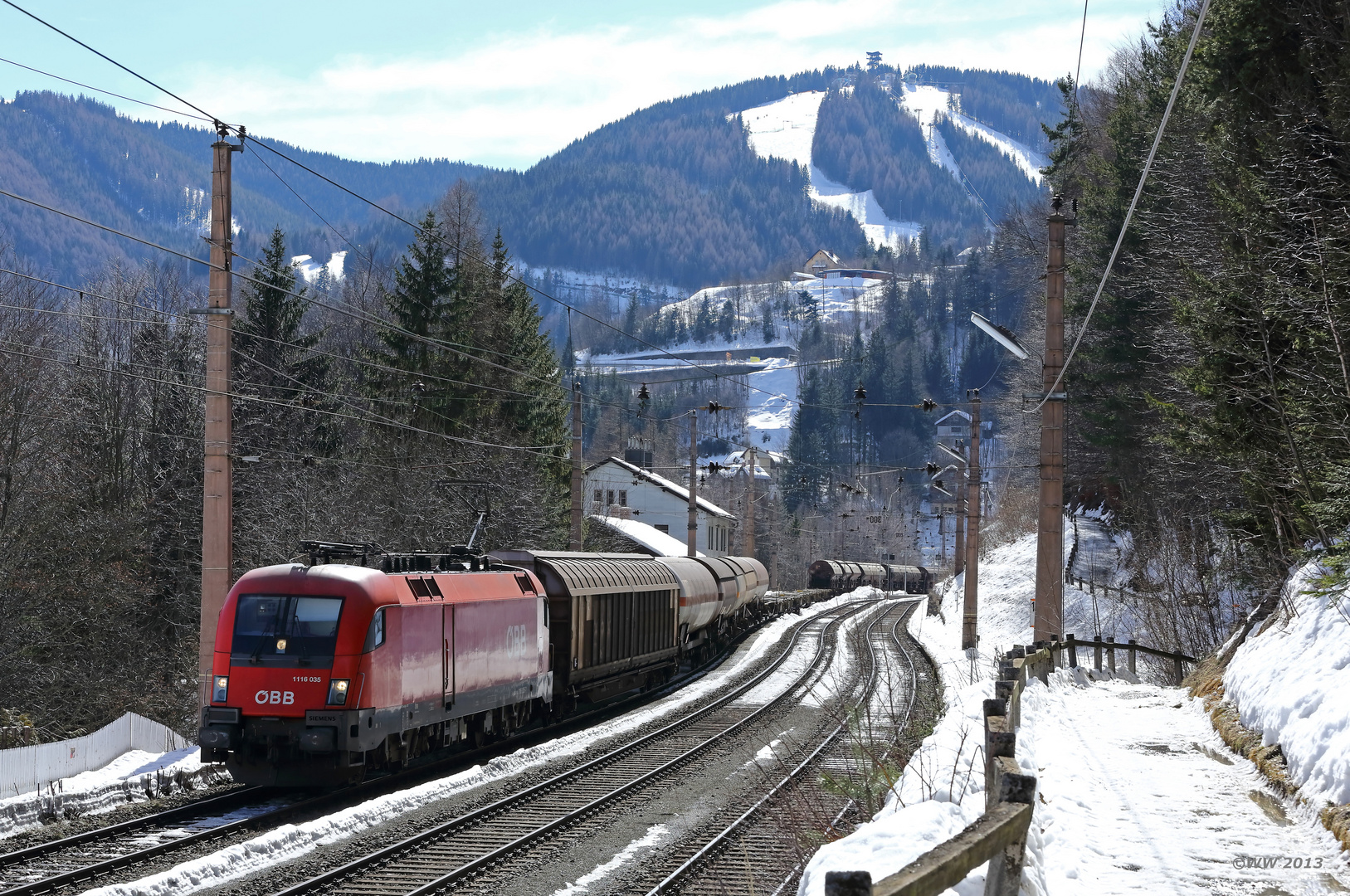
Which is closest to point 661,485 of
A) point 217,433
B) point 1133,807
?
point 217,433

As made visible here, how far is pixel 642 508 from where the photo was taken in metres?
89.9

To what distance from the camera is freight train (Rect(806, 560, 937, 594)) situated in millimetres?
89188

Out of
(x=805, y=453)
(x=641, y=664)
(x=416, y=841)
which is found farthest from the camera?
(x=805, y=453)

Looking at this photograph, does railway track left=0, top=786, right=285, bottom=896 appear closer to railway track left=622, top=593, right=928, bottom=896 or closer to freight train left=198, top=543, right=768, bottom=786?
freight train left=198, top=543, right=768, bottom=786

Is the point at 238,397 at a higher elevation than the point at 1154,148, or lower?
lower

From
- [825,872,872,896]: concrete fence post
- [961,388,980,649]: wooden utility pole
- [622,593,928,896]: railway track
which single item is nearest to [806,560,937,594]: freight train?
[961,388,980,649]: wooden utility pole

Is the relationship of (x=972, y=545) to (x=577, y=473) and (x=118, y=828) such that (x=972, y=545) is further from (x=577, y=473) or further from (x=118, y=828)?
(x=118, y=828)

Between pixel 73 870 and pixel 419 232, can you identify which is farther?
pixel 419 232

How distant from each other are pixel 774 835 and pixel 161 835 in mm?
6299

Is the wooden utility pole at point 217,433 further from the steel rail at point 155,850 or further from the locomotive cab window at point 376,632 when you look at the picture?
the steel rail at point 155,850

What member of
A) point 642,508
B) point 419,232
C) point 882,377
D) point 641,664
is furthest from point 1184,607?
point 882,377

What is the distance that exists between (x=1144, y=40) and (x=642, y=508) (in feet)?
172

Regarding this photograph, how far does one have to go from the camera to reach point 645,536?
236ft

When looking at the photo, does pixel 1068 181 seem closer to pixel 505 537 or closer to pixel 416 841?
pixel 505 537
